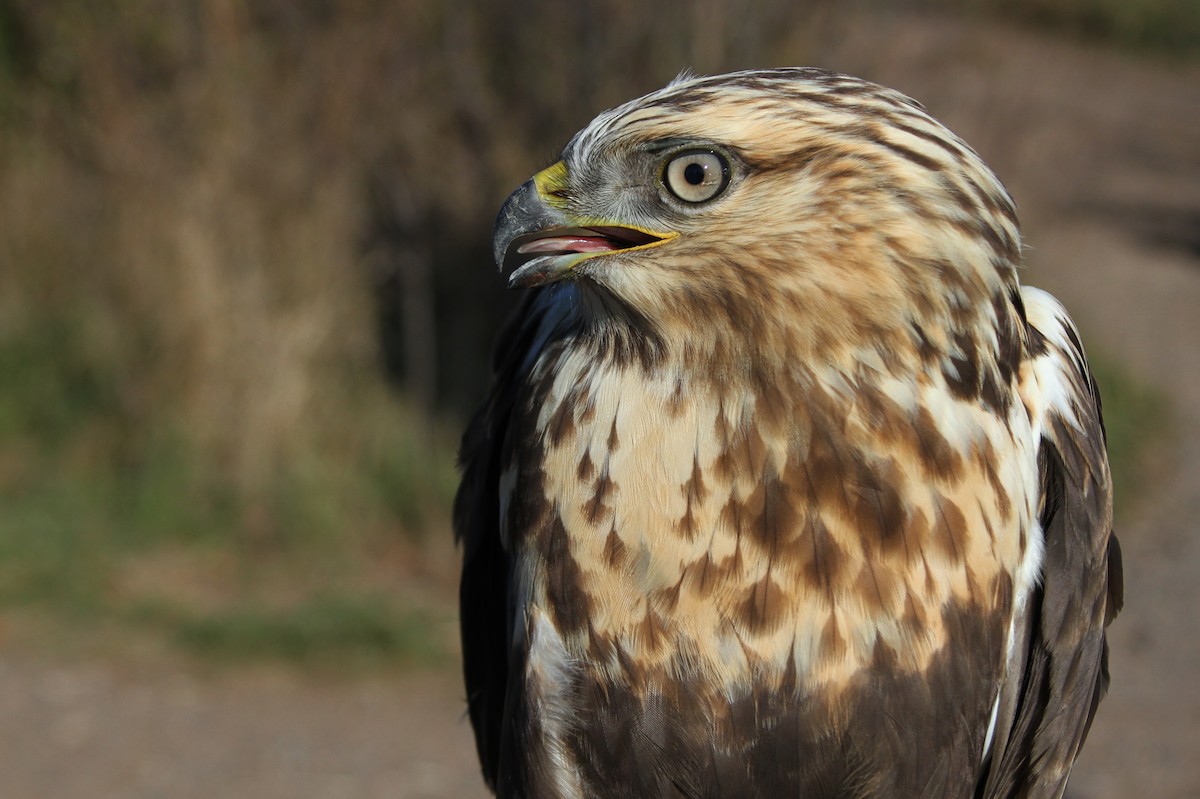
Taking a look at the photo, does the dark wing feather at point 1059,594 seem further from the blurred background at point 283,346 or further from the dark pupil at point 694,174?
the blurred background at point 283,346

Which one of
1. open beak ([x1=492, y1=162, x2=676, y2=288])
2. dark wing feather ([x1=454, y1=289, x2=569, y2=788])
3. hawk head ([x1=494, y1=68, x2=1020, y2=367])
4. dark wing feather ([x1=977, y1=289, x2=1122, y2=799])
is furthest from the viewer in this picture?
dark wing feather ([x1=454, y1=289, x2=569, y2=788])

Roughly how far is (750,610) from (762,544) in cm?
12

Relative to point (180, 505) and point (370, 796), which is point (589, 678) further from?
point (180, 505)

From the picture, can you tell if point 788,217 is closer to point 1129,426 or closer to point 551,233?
point 551,233

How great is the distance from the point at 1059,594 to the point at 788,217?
2.90 feet

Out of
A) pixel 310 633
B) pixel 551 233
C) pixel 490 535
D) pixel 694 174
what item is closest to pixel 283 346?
pixel 310 633

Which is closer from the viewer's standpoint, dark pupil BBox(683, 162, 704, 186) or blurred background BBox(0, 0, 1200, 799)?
dark pupil BBox(683, 162, 704, 186)

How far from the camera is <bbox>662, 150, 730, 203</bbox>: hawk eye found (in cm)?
228

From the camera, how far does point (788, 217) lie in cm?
229

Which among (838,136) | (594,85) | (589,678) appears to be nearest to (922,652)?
(589,678)

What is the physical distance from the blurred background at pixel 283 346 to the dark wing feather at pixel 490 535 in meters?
3.15

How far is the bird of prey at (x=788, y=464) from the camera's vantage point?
228cm

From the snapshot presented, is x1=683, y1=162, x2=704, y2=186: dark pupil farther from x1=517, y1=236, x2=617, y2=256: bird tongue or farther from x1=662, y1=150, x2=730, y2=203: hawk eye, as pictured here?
x1=517, y1=236, x2=617, y2=256: bird tongue

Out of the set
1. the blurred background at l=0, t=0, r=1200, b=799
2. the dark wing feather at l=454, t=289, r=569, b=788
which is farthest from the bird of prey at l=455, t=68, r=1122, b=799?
the blurred background at l=0, t=0, r=1200, b=799
